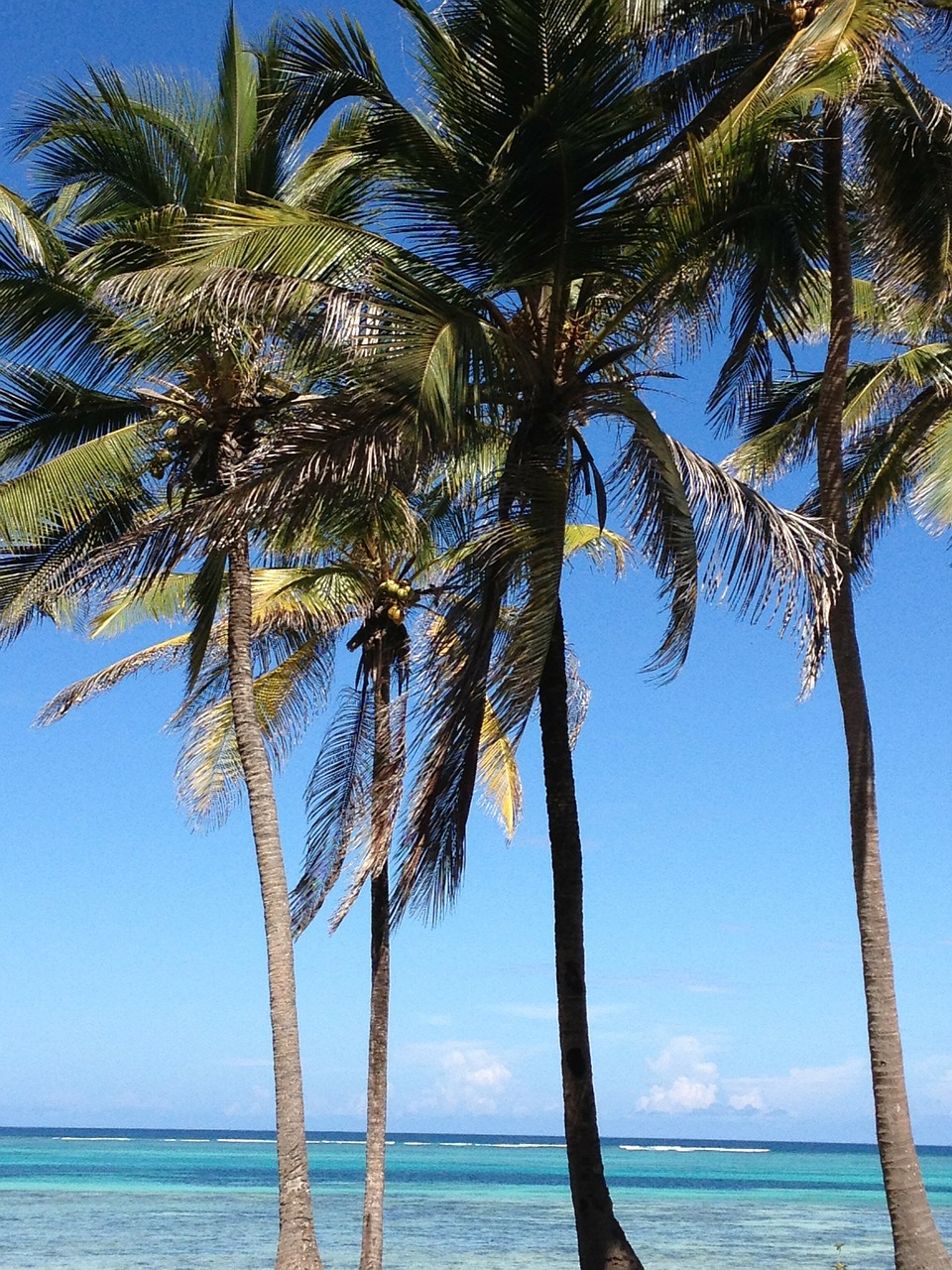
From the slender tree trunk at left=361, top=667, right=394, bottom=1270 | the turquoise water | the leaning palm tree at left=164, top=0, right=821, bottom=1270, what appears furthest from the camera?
the turquoise water

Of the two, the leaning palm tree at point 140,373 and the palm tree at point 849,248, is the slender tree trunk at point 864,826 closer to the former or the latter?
the palm tree at point 849,248

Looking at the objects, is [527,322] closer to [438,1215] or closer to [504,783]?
[504,783]

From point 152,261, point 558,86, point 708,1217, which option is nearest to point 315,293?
point 558,86

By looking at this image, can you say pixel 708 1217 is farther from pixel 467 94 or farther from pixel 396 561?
pixel 467 94

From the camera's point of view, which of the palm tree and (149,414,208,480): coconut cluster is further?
(149,414,208,480): coconut cluster

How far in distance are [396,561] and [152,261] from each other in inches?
207

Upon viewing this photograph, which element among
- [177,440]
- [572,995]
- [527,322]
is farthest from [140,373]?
[572,995]

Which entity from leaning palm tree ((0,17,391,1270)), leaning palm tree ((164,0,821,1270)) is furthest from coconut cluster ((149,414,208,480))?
leaning palm tree ((164,0,821,1270))

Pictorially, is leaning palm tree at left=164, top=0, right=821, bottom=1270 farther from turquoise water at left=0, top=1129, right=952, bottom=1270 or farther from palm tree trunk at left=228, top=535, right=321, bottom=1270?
turquoise water at left=0, top=1129, right=952, bottom=1270

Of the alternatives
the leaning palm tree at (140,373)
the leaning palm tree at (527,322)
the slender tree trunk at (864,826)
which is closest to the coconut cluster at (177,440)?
the leaning palm tree at (140,373)

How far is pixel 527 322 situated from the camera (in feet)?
35.7

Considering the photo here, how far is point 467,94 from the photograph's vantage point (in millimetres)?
9906

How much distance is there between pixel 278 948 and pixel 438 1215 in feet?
110

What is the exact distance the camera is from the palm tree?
1017 cm
